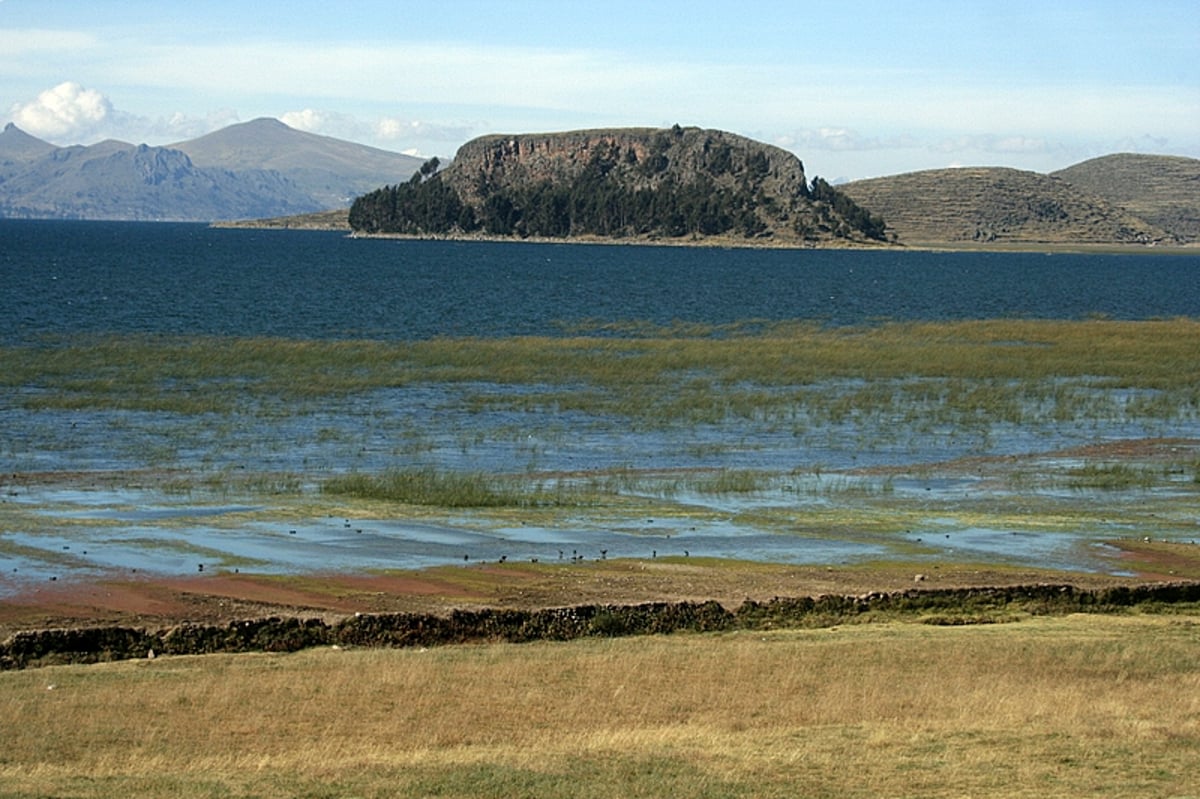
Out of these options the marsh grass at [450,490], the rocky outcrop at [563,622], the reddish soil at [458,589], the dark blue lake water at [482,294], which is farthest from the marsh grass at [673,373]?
the rocky outcrop at [563,622]

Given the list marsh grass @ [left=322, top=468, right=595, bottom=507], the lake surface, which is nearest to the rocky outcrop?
the lake surface

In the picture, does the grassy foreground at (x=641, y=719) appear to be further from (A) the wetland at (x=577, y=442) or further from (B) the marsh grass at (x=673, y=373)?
(B) the marsh grass at (x=673, y=373)

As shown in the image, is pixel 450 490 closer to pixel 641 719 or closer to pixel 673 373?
pixel 641 719

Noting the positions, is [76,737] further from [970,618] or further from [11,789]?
[970,618]

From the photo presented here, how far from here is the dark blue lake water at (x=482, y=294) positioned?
268 ft

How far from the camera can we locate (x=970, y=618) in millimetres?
22281

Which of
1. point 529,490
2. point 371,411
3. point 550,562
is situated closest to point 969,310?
point 371,411

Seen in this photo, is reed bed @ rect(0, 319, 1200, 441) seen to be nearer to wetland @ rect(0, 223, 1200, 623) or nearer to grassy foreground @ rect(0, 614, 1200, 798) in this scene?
wetland @ rect(0, 223, 1200, 623)

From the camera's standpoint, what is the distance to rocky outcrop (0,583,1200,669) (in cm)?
1933

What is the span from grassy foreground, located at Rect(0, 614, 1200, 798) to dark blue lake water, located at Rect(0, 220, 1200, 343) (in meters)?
52.5

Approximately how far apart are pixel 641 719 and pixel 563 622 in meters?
4.50

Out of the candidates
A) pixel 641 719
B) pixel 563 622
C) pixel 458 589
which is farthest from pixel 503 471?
pixel 641 719

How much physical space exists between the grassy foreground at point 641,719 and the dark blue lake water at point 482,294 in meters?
52.5

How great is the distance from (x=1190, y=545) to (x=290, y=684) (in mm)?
18110
